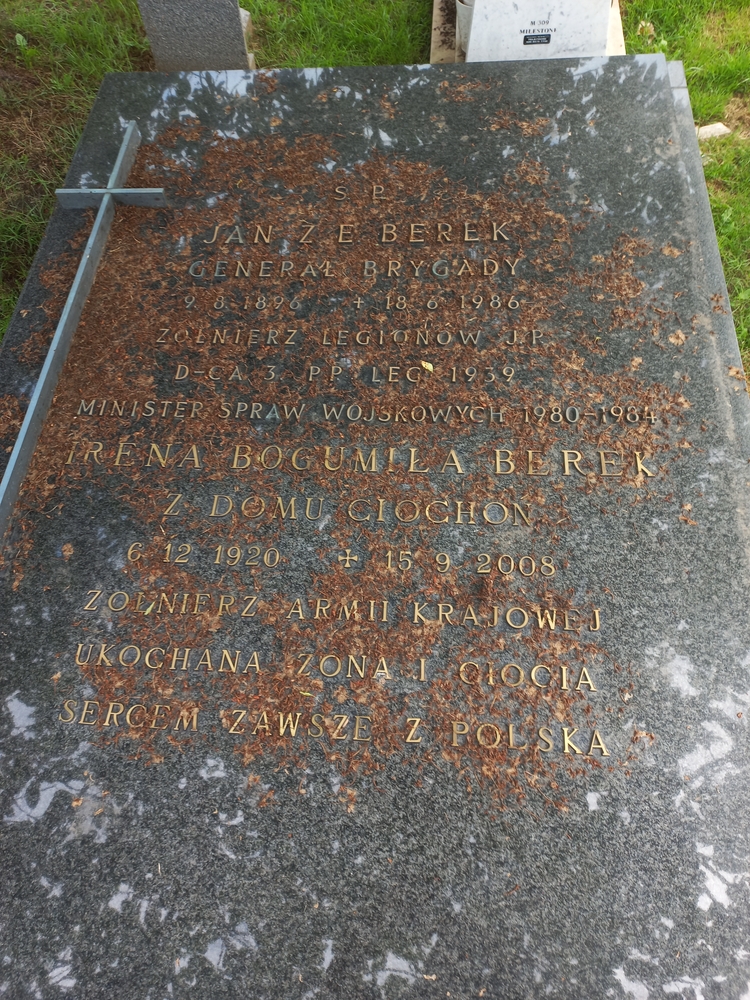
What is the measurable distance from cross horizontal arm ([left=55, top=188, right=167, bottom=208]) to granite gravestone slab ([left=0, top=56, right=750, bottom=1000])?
9 cm

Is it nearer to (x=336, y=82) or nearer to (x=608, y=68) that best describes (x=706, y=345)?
(x=608, y=68)

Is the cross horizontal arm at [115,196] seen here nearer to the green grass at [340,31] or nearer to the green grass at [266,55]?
the green grass at [266,55]

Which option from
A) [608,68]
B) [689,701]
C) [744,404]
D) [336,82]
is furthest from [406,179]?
[689,701]

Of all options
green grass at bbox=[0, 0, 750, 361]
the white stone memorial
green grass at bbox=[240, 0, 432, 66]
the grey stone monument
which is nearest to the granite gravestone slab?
the white stone memorial

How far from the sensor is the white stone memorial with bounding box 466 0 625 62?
2.92m

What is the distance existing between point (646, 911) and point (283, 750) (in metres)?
1.05

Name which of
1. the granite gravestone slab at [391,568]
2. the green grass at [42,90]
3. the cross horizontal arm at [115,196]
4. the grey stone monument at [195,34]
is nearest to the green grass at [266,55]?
the green grass at [42,90]

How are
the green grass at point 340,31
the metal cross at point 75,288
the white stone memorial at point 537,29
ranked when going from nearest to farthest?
1. the metal cross at point 75,288
2. the white stone memorial at point 537,29
3. the green grass at point 340,31

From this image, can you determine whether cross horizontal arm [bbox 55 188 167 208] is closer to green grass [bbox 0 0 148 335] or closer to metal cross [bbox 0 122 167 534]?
metal cross [bbox 0 122 167 534]

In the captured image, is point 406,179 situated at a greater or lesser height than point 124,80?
lesser

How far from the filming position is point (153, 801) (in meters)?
1.80

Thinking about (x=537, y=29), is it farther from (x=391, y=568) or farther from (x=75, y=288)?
(x=391, y=568)

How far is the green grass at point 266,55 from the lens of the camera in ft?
11.3

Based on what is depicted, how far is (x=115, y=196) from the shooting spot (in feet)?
8.43
